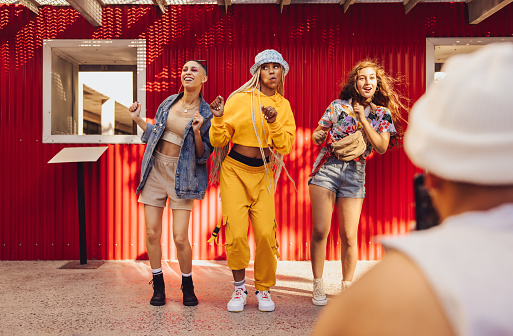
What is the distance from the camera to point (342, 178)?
3441 millimetres

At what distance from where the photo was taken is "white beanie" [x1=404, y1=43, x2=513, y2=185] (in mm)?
593

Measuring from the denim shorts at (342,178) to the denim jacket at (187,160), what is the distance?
975 mm

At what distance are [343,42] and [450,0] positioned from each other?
4.59ft

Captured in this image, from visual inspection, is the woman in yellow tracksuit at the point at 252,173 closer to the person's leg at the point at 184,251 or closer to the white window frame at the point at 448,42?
the person's leg at the point at 184,251

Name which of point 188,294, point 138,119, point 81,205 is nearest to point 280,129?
point 138,119

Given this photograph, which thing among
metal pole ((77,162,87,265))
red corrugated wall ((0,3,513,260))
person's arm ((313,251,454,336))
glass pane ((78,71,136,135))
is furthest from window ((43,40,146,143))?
A: person's arm ((313,251,454,336))

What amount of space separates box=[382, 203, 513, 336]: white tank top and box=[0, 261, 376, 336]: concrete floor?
253 cm

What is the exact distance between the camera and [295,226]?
5102 millimetres

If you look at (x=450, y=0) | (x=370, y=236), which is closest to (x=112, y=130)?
(x=370, y=236)

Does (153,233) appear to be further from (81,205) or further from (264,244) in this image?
(81,205)

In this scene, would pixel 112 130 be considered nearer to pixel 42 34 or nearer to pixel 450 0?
pixel 42 34

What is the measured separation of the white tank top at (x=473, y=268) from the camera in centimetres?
55

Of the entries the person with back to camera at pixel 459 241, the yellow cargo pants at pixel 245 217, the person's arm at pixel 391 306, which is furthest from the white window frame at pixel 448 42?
the person's arm at pixel 391 306

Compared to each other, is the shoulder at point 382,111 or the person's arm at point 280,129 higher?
the shoulder at point 382,111
